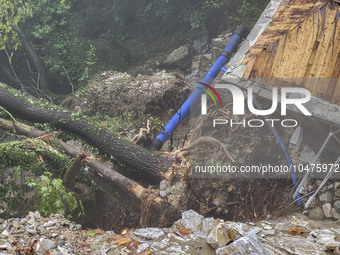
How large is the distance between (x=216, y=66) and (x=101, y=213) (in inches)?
165

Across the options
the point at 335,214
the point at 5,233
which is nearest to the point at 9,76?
the point at 5,233

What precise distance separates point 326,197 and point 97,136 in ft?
13.9

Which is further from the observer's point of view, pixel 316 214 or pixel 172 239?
pixel 316 214

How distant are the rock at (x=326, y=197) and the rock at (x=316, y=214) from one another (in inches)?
6.2

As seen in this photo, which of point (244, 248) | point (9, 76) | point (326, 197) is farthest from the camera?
point (9, 76)

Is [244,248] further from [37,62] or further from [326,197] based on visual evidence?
[37,62]

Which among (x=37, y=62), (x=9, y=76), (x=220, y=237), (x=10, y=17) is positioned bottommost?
(x=220, y=237)

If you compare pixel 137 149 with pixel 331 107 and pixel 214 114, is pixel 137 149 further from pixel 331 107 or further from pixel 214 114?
pixel 331 107

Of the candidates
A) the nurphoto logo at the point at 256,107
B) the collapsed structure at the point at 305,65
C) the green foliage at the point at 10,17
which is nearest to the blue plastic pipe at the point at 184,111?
the nurphoto logo at the point at 256,107

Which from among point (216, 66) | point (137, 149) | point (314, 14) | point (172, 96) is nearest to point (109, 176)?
point (137, 149)

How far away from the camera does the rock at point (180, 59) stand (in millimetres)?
9773

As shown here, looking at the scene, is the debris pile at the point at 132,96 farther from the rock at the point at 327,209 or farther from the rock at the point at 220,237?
the rock at the point at 220,237

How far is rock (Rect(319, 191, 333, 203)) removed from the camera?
17.2 ft

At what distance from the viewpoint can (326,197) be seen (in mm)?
5293
